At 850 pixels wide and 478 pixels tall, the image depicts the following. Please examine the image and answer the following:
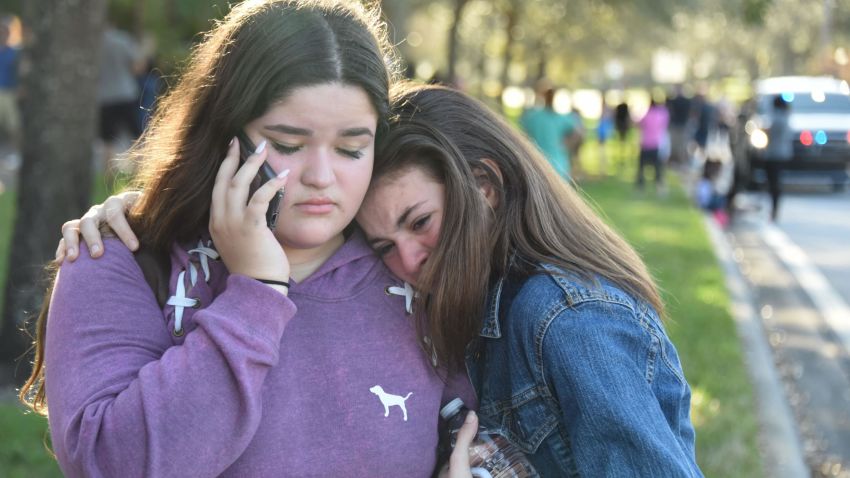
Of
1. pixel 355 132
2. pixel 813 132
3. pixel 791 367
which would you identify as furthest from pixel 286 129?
pixel 813 132

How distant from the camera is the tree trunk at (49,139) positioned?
18.7ft

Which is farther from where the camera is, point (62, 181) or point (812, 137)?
point (812, 137)

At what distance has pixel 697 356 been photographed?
725 centimetres

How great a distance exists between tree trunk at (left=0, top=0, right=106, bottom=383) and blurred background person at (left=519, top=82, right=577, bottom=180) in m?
9.30

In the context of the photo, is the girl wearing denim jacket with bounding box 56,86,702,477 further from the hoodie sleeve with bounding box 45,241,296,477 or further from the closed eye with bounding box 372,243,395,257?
the hoodie sleeve with bounding box 45,241,296,477

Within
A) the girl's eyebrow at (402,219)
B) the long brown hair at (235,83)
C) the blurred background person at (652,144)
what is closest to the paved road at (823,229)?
the blurred background person at (652,144)

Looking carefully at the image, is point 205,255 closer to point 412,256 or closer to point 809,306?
point 412,256

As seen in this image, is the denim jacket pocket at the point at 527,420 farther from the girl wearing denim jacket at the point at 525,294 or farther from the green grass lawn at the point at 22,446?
the green grass lawn at the point at 22,446

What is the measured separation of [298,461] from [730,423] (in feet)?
13.9

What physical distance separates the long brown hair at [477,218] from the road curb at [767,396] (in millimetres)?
3297

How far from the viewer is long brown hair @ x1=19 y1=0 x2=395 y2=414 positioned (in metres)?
2.15

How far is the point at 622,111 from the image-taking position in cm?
2536

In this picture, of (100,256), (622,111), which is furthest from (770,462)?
(622,111)

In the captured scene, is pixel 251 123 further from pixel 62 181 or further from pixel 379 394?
pixel 62 181
